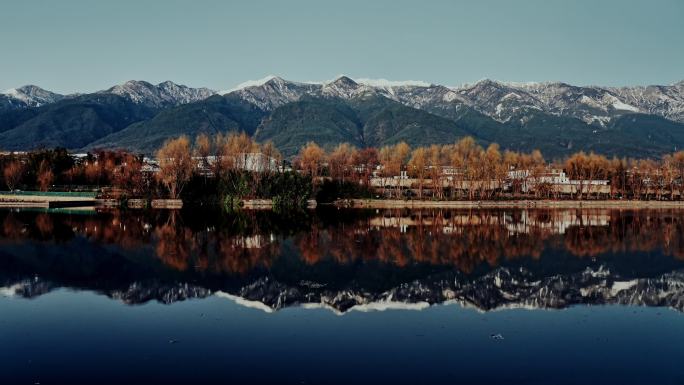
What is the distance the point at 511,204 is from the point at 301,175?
28.0m

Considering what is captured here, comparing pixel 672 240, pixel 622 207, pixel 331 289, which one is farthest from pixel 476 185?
pixel 331 289

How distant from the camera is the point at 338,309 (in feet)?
65.8

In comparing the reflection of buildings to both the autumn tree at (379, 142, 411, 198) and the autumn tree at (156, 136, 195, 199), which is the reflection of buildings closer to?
the autumn tree at (156, 136, 195, 199)

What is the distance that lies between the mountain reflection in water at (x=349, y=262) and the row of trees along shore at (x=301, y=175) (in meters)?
26.9

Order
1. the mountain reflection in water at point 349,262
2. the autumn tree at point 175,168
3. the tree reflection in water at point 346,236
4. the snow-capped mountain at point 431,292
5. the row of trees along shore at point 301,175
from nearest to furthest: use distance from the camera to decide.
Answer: the snow-capped mountain at point 431,292
the mountain reflection in water at point 349,262
the tree reflection in water at point 346,236
the autumn tree at point 175,168
the row of trees along shore at point 301,175

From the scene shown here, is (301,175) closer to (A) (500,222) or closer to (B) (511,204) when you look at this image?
(B) (511,204)

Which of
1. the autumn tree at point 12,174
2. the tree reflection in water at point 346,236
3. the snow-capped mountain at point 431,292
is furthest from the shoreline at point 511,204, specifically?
the snow-capped mountain at point 431,292

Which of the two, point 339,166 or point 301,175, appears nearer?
point 301,175

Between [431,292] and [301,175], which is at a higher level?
[301,175]

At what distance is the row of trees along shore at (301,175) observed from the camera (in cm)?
7750

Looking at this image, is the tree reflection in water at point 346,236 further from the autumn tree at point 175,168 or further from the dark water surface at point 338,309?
the autumn tree at point 175,168

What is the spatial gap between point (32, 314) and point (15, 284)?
19.6ft

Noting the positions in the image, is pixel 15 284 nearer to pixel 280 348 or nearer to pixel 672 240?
pixel 280 348

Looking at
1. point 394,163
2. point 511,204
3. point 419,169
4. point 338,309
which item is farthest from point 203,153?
point 338,309
